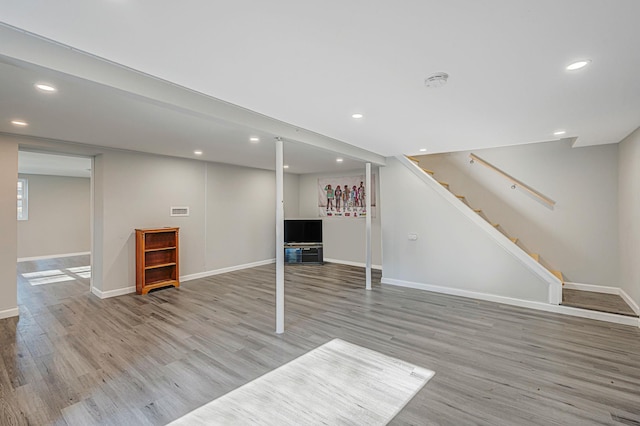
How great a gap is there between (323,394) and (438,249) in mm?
3527

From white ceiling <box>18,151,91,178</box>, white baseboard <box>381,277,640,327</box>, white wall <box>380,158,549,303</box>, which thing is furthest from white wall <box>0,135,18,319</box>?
white baseboard <box>381,277,640,327</box>

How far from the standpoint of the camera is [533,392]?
2.26m

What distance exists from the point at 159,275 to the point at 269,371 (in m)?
3.83

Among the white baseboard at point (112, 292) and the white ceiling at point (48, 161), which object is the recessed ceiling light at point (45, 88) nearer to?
the white ceiling at point (48, 161)

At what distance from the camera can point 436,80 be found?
2156 millimetres

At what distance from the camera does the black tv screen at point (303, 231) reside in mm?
7586

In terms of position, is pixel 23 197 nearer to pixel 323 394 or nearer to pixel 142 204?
pixel 142 204

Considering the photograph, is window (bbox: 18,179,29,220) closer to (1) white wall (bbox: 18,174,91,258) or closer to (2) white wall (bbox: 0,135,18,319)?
(1) white wall (bbox: 18,174,91,258)

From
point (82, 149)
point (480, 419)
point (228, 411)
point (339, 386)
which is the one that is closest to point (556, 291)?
point (480, 419)

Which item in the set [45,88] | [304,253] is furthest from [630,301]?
[45,88]

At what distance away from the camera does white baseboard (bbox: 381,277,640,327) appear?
3637 millimetres

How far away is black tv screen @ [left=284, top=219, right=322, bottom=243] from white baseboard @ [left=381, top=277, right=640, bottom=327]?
268cm

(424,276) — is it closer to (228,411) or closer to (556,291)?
(556,291)

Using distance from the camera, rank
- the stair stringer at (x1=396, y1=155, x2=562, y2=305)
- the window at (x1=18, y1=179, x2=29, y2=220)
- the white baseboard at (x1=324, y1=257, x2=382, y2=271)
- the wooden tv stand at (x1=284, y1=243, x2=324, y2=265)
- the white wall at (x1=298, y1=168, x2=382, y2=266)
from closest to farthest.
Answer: the stair stringer at (x1=396, y1=155, x2=562, y2=305) → the white baseboard at (x1=324, y1=257, x2=382, y2=271) → the white wall at (x1=298, y1=168, x2=382, y2=266) → the wooden tv stand at (x1=284, y1=243, x2=324, y2=265) → the window at (x1=18, y1=179, x2=29, y2=220)
